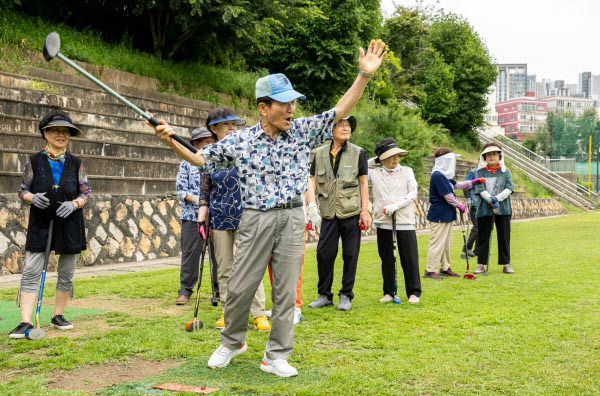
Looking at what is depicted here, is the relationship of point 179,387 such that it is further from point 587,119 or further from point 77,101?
point 587,119

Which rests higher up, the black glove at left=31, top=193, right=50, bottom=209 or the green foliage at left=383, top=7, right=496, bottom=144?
the green foliage at left=383, top=7, right=496, bottom=144

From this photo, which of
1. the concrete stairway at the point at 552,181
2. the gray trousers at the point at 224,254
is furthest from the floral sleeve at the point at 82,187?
the concrete stairway at the point at 552,181

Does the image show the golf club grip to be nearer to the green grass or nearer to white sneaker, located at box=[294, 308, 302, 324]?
white sneaker, located at box=[294, 308, 302, 324]

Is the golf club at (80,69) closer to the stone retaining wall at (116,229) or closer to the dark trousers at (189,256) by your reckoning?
the dark trousers at (189,256)

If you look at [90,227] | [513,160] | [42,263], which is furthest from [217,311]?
[513,160]

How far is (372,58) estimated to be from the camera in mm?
5168

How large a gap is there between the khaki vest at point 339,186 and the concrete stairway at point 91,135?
5.86 meters

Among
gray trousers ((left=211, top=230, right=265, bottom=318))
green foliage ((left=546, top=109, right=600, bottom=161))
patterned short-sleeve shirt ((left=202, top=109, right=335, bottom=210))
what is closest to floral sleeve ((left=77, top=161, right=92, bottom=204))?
gray trousers ((left=211, top=230, right=265, bottom=318))

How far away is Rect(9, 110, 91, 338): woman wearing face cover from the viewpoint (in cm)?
635

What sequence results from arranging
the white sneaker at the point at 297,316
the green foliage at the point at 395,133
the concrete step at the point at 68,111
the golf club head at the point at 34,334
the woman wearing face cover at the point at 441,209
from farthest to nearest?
the green foliage at the point at 395,133, the concrete step at the point at 68,111, the woman wearing face cover at the point at 441,209, the white sneaker at the point at 297,316, the golf club head at the point at 34,334

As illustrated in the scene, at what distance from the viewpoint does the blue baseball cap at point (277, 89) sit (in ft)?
16.5

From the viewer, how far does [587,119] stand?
52.8m

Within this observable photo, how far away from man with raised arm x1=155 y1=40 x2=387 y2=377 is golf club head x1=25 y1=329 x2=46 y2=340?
1867 mm

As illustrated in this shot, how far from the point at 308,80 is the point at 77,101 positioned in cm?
1518
